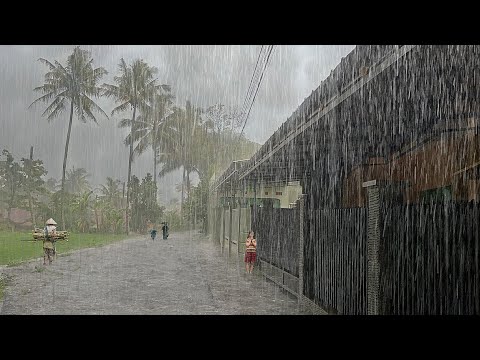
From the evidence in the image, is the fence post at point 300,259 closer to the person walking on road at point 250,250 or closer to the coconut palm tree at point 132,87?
the person walking on road at point 250,250

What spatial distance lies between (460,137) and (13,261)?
44.7ft

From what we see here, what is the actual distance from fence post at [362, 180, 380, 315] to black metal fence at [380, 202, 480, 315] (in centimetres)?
5

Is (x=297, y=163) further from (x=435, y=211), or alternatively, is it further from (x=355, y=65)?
(x=435, y=211)

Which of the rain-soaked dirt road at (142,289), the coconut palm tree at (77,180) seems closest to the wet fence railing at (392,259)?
the rain-soaked dirt road at (142,289)

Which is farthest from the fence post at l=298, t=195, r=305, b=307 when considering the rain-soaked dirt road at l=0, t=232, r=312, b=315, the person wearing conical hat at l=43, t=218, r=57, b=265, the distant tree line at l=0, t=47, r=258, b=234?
the distant tree line at l=0, t=47, r=258, b=234

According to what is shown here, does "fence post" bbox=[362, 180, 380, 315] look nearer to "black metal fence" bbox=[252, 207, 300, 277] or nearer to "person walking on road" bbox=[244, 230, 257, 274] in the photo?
"black metal fence" bbox=[252, 207, 300, 277]

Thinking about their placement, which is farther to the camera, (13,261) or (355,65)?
(13,261)

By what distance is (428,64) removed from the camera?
17.6 ft

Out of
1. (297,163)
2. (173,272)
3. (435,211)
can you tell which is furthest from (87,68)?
(435,211)

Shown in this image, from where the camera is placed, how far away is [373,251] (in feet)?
16.7

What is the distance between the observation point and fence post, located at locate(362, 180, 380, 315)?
503 cm

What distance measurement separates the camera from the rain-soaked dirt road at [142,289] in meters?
8.37

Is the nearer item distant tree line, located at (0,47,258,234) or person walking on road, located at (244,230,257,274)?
person walking on road, located at (244,230,257,274)
